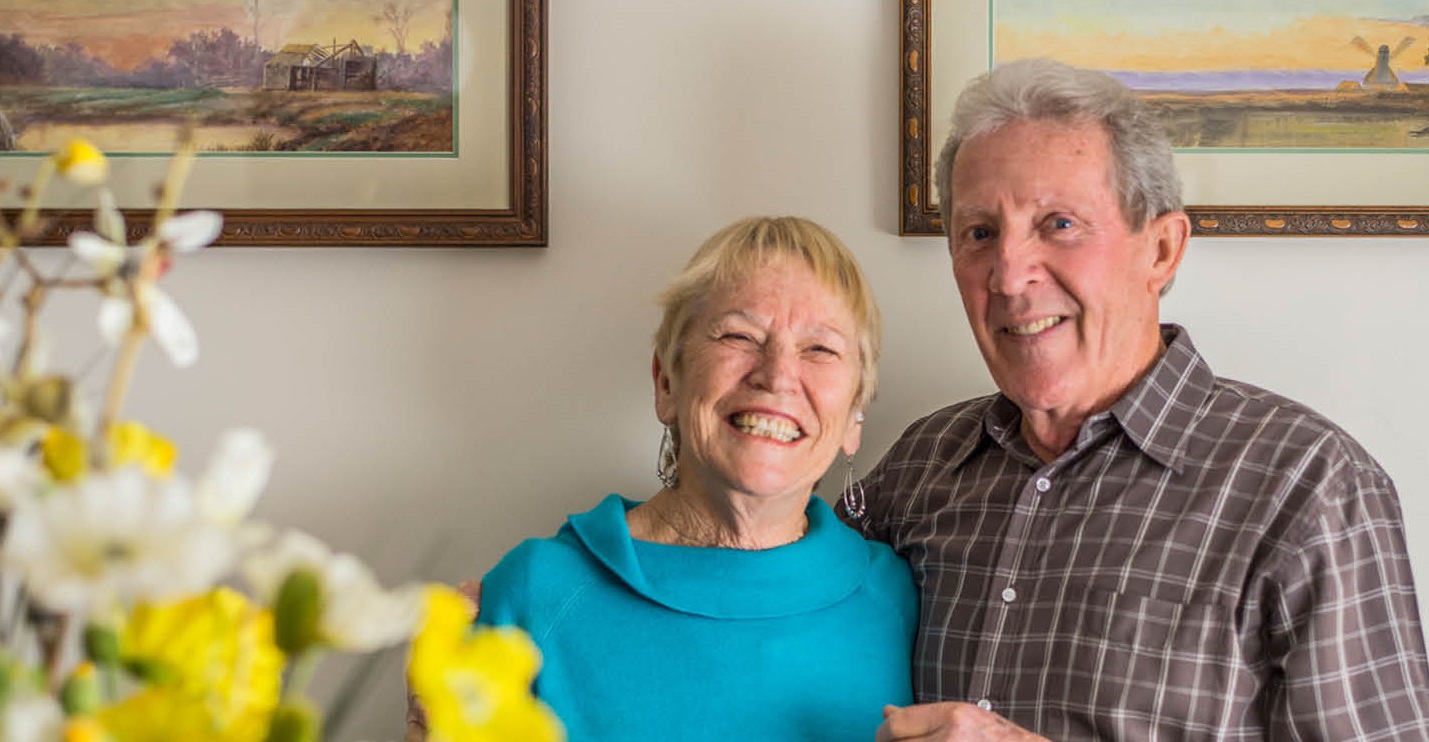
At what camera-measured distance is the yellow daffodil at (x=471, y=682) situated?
0.53m

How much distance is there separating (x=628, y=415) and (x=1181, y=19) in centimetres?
99

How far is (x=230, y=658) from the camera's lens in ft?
1.90

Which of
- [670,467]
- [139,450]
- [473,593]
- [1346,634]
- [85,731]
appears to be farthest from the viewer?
[670,467]

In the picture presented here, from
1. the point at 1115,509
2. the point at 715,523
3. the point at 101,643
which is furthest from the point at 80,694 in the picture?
the point at 1115,509

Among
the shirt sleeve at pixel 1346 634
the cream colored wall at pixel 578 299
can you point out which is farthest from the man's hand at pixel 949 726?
the cream colored wall at pixel 578 299

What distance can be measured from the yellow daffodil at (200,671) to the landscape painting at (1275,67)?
1.53 m

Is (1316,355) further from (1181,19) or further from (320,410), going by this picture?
(320,410)

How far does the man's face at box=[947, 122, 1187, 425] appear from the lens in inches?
60.1

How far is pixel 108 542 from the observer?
1.67 ft

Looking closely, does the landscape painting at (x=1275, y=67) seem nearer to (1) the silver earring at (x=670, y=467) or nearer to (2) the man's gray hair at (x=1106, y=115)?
(2) the man's gray hair at (x=1106, y=115)

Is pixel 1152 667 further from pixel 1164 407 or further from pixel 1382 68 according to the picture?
pixel 1382 68

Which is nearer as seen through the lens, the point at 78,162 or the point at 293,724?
the point at 293,724

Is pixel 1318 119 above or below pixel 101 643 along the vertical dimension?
above

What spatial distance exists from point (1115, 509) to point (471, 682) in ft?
3.70
